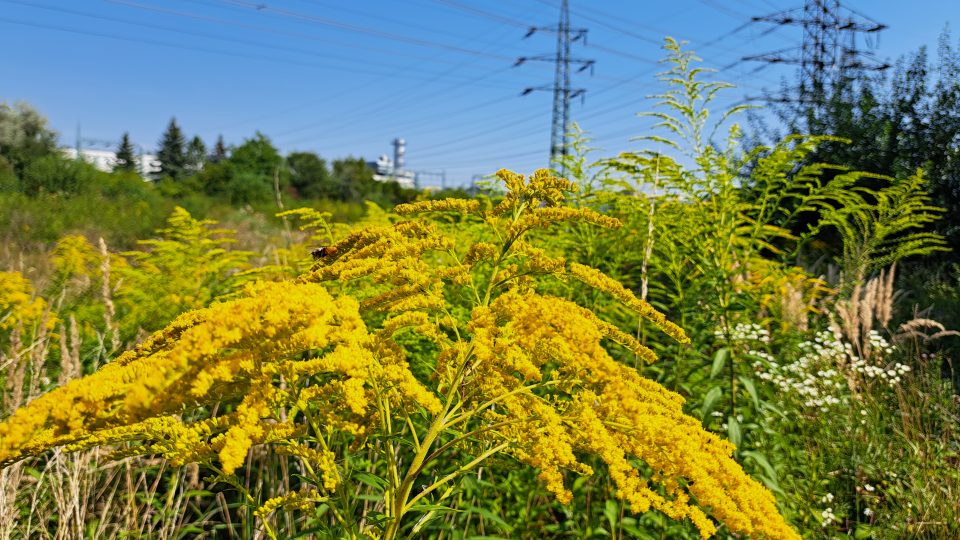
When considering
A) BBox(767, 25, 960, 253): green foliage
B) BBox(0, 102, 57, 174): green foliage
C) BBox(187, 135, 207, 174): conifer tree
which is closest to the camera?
BBox(767, 25, 960, 253): green foliage

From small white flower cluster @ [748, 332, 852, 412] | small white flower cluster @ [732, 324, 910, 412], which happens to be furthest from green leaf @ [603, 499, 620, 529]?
small white flower cluster @ [748, 332, 852, 412]

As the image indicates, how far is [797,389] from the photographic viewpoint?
3.98 m

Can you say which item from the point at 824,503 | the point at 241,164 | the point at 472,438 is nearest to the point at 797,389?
the point at 824,503

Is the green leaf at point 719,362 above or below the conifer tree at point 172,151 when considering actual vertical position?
below

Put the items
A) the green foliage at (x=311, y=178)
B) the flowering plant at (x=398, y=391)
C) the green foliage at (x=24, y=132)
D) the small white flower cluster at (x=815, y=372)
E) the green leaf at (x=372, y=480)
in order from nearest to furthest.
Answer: the flowering plant at (x=398, y=391) < the green leaf at (x=372, y=480) < the small white flower cluster at (x=815, y=372) < the green foliage at (x=24, y=132) < the green foliage at (x=311, y=178)

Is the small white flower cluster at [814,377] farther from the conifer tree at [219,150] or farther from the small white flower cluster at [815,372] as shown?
the conifer tree at [219,150]

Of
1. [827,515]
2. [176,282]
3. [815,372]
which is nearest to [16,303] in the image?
[176,282]

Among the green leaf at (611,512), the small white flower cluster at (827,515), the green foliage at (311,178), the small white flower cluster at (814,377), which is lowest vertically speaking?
the small white flower cluster at (827,515)

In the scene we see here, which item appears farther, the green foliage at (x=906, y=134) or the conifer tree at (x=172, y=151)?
the conifer tree at (x=172, y=151)

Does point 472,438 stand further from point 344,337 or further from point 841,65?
point 841,65

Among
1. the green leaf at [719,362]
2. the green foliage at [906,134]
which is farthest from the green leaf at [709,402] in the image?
the green foliage at [906,134]

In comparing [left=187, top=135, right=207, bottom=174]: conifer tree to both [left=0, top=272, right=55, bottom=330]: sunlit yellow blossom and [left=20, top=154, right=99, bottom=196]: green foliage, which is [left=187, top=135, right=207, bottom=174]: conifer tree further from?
[left=0, top=272, right=55, bottom=330]: sunlit yellow blossom

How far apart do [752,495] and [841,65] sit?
2617 centimetres

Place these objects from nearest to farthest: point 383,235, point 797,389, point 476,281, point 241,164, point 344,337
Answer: point 344,337 < point 383,235 < point 476,281 < point 797,389 < point 241,164
